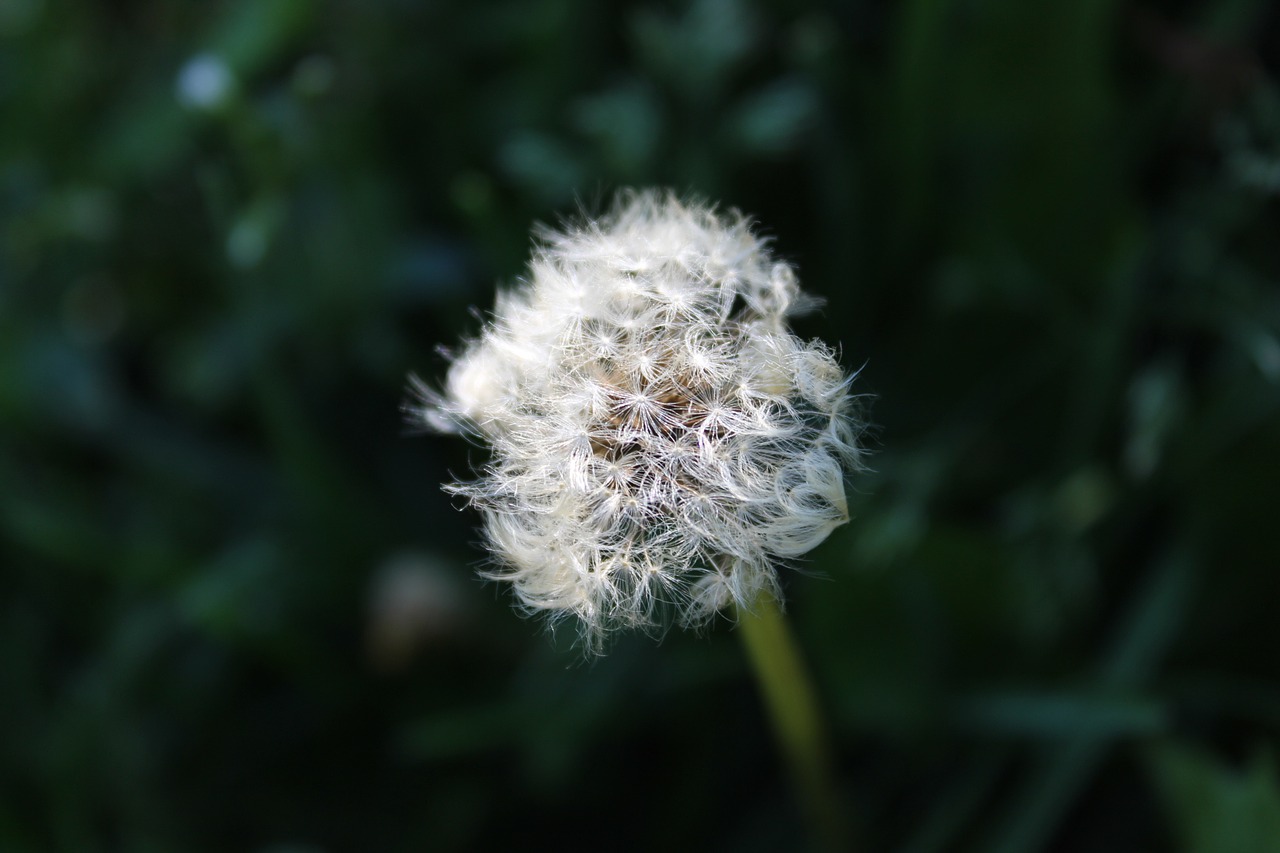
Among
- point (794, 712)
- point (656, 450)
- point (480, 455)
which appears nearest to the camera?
point (656, 450)

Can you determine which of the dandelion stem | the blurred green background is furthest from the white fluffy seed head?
the blurred green background

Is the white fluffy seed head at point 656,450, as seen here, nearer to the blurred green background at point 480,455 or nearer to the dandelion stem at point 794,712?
the dandelion stem at point 794,712

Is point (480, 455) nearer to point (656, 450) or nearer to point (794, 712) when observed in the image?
point (794, 712)

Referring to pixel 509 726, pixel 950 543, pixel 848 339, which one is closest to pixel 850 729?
pixel 950 543

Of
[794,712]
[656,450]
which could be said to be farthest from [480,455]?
[656,450]

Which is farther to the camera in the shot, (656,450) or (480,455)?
(480,455)

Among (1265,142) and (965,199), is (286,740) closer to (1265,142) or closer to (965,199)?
(965,199)
